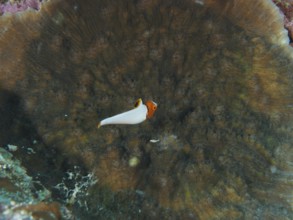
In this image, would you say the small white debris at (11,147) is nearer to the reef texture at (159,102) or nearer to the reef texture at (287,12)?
the reef texture at (159,102)

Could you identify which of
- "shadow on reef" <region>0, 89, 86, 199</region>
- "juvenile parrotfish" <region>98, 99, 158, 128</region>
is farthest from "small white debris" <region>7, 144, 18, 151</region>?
"juvenile parrotfish" <region>98, 99, 158, 128</region>

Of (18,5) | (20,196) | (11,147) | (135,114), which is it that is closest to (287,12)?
(135,114)

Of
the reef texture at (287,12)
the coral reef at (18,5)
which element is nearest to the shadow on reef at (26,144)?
the coral reef at (18,5)

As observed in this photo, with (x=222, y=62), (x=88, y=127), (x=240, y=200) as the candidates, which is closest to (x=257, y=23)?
(x=222, y=62)

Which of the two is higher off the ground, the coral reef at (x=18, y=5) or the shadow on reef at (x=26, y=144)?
the coral reef at (x=18, y=5)

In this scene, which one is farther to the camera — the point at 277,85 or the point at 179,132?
the point at 277,85

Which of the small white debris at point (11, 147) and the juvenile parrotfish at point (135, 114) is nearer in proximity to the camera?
the juvenile parrotfish at point (135, 114)

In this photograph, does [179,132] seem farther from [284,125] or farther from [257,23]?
[257,23]
